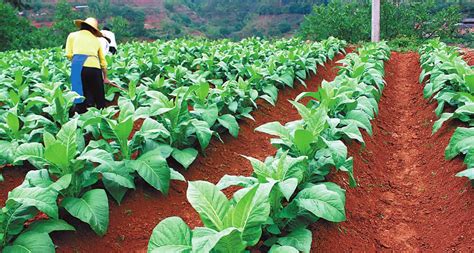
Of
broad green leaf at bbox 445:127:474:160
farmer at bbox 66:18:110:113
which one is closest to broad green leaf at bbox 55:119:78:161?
farmer at bbox 66:18:110:113

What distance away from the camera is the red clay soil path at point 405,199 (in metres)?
3.16

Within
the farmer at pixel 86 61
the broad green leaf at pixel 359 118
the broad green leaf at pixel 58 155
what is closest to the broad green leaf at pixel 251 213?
the broad green leaf at pixel 58 155

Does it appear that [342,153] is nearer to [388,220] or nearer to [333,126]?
[333,126]

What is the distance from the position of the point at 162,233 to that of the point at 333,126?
1.95 meters

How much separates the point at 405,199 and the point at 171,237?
8.47 ft

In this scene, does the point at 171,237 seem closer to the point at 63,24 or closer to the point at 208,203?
the point at 208,203

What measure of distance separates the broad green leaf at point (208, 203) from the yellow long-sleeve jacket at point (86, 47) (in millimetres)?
4159

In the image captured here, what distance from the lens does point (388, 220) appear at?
3.73 metres

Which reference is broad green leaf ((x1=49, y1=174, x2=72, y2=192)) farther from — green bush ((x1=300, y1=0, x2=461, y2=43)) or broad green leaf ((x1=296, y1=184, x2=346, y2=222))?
green bush ((x1=300, y1=0, x2=461, y2=43))

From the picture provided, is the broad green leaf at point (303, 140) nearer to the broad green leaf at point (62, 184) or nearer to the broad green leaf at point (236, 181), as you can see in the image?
the broad green leaf at point (236, 181)

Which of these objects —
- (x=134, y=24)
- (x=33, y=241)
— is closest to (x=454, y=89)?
(x=33, y=241)

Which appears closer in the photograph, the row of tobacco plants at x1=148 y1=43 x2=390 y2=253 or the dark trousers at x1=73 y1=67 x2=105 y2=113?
the row of tobacco plants at x1=148 y1=43 x2=390 y2=253

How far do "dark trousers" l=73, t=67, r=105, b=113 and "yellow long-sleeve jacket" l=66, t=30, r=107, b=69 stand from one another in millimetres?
91

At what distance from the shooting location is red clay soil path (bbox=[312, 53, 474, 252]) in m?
3.16
